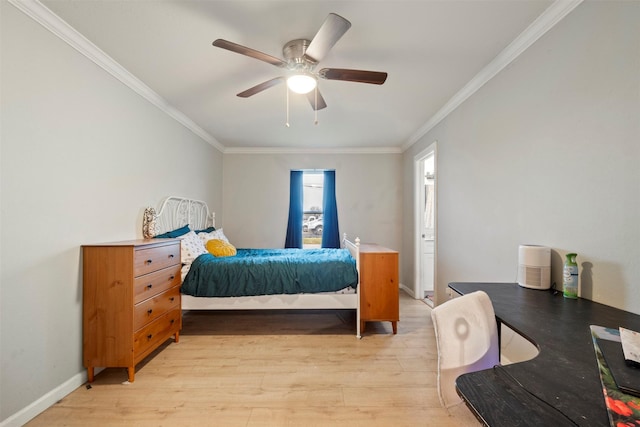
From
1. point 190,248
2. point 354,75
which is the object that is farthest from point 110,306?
point 354,75

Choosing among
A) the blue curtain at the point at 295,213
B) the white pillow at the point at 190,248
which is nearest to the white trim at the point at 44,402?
the white pillow at the point at 190,248

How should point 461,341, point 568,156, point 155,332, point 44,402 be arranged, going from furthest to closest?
point 155,332
point 44,402
point 568,156
point 461,341

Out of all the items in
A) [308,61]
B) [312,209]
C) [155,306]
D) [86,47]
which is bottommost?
[155,306]

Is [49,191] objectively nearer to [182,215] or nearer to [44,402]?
[44,402]

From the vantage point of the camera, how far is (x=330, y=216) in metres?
4.68

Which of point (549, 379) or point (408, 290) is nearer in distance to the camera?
point (549, 379)

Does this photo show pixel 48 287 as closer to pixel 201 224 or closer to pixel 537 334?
pixel 201 224

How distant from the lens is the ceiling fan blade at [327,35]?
140 centimetres

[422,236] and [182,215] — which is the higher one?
[182,215]

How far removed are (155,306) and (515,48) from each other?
11.2ft

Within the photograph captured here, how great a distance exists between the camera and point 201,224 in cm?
391

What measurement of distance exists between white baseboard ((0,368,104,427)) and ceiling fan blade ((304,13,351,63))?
2.76 metres

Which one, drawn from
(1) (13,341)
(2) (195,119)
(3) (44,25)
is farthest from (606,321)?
(2) (195,119)

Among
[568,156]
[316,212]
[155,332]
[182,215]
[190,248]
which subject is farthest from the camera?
[316,212]
